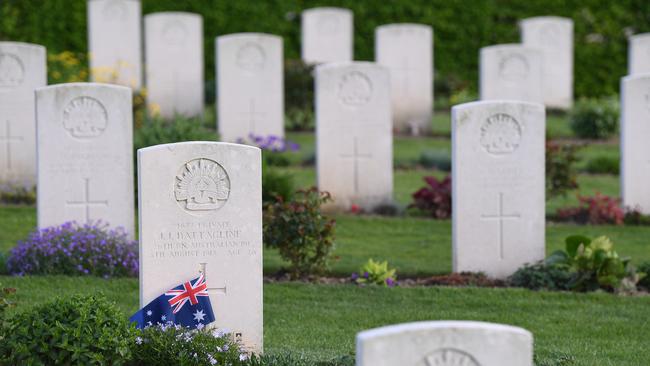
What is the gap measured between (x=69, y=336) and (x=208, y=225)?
1101mm

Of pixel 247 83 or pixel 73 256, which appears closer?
pixel 73 256

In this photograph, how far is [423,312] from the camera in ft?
25.9

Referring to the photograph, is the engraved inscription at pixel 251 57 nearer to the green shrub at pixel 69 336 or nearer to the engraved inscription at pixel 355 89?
the engraved inscription at pixel 355 89

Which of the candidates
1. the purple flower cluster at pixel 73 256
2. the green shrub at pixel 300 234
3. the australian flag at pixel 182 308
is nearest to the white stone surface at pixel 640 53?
the green shrub at pixel 300 234

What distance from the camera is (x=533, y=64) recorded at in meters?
15.1

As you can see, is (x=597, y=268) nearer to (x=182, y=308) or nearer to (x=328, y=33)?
(x=182, y=308)

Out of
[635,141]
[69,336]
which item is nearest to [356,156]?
[635,141]

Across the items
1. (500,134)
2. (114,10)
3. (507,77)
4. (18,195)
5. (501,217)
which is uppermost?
(114,10)

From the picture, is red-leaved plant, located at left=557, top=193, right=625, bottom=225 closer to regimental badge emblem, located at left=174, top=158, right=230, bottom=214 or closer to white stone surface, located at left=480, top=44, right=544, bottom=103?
white stone surface, located at left=480, top=44, right=544, bottom=103

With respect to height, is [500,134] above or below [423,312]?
above

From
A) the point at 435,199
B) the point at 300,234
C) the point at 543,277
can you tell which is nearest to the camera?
the point at 543,277

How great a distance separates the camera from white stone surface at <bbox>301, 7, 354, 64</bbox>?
61.4ft

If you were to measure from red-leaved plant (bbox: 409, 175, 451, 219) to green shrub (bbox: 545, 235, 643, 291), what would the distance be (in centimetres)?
268

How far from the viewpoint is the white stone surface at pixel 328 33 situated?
61.4 feet
